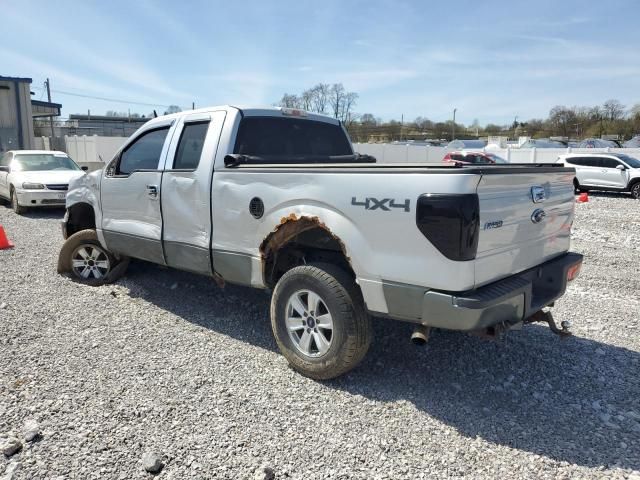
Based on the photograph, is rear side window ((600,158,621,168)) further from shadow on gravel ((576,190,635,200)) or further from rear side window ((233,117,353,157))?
rear side window ((233,117,353,157))

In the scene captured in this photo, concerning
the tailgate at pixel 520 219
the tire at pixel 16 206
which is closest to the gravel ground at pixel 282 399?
the tailgate at pixel 520 219

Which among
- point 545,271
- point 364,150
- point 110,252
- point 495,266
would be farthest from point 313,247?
point 364,150

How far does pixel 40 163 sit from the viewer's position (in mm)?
12547

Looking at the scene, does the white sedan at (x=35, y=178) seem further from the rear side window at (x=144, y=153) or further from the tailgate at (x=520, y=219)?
the tailgate at (x=520, y=219)

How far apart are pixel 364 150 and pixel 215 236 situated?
1294 inches

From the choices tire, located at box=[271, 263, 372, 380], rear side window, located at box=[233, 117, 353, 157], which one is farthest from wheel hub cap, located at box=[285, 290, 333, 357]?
rear side window, located at box=[233, 117, 353, 157]

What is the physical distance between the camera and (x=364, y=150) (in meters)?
36.1

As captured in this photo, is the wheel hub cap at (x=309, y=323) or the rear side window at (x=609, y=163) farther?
the rear side window at (x=609, y=163)

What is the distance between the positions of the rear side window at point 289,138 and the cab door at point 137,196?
844 millimetres

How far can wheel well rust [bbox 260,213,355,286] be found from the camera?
3570mm

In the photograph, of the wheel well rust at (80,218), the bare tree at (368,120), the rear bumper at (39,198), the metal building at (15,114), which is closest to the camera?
the wheel well rust at (80,218)

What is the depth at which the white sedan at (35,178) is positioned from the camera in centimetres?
1126

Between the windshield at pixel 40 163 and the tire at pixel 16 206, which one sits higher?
the windshield at pixel 40 163

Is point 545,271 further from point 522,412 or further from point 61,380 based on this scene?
point 61,380
